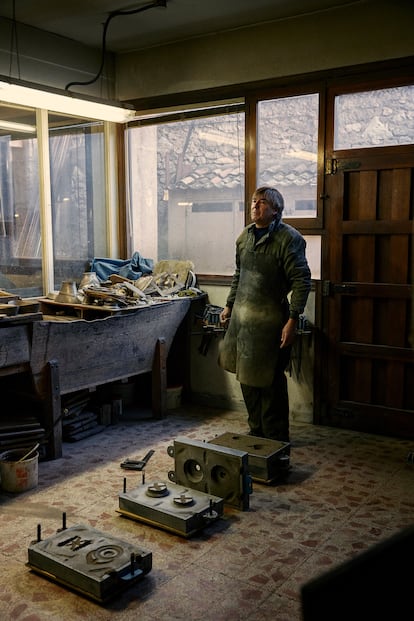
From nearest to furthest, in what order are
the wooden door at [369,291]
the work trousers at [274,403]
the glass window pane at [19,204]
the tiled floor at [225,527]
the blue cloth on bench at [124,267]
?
the tiled floor at [225,527]
the work trousers at [274,403]
the wooden door at [369,291]
the glass window pane at [19,204]
the blue cloth on bench at [124,267]

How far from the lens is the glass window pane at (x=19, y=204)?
480cm

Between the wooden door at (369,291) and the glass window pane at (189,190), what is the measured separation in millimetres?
918

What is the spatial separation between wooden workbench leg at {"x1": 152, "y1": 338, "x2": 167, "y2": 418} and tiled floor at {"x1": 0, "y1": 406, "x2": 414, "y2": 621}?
0.35 meters

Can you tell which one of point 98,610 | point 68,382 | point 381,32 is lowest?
point 98,610

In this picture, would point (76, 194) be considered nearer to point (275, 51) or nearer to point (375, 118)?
point (275, 51)

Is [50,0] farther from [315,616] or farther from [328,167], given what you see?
[315,616]

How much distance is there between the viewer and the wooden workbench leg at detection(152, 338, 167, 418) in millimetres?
4980

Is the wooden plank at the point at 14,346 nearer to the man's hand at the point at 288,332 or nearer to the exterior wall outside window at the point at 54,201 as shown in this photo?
the exterior wall outside window at the point at 54,201

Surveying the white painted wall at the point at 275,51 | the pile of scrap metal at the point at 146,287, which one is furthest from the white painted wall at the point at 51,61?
the pile of scrap metal at the point at 146,287

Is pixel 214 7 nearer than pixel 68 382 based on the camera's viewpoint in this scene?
No

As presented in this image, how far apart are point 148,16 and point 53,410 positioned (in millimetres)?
2981

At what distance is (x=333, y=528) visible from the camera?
3158mm

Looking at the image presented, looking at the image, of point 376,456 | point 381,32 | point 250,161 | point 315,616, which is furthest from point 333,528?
point 381,32

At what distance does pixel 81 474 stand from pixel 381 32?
3560 millimetres
